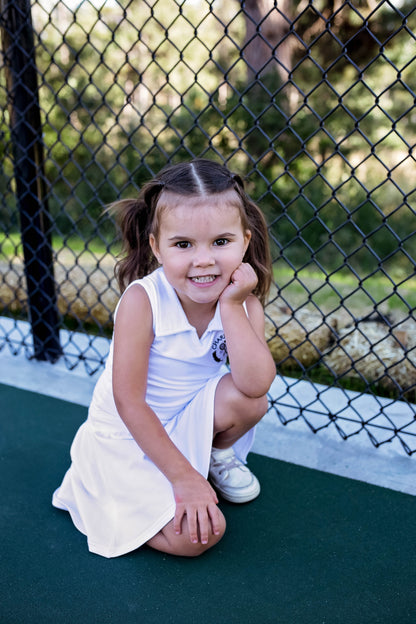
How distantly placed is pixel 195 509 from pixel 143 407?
29cm

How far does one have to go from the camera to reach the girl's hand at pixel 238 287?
1.51m

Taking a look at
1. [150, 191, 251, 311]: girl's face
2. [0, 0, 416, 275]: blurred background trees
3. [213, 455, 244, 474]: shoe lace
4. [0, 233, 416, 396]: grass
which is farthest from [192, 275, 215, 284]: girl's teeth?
[0, 0, 416, 275]: blurred background trees

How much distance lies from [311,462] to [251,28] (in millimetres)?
4148

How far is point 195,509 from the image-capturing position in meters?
1.42

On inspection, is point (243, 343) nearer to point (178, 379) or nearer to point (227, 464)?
point (178, 379)

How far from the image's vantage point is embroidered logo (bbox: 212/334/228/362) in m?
1.65

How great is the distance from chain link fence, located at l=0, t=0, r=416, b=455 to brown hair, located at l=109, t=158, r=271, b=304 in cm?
28

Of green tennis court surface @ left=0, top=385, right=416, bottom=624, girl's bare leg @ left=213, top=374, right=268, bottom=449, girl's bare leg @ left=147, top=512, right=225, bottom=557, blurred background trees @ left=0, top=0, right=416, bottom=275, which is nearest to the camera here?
green tennis court surface @ left=0, top=385, right=416, bottom=624

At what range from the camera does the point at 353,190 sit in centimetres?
560

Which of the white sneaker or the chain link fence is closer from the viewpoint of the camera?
the white sneaker

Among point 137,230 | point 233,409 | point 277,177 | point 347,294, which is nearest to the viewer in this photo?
point 233,409

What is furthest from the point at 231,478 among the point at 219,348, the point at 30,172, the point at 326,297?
the point at 326,297

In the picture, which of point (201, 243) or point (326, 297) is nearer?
point (201, 243)

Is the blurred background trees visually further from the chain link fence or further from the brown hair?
the brown hair
